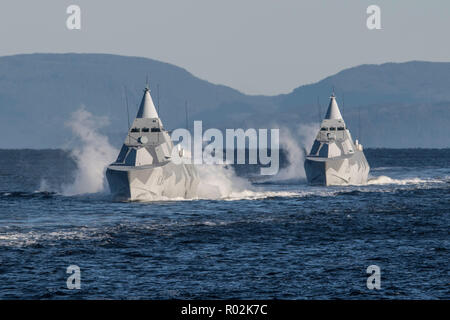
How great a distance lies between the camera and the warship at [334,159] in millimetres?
91812

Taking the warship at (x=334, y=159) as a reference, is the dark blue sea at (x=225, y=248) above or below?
below

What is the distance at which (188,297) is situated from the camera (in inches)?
1357

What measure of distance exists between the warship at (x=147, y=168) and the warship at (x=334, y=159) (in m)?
21.9

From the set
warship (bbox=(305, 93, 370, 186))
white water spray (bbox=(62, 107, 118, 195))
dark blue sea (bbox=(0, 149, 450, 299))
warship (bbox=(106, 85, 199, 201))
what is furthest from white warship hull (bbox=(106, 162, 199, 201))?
warship (bbox=(305, 93, 370, 186))

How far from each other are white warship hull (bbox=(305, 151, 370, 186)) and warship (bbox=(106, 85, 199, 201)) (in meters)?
21.6

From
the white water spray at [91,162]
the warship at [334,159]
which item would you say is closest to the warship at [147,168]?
the white water spray at [91,162]

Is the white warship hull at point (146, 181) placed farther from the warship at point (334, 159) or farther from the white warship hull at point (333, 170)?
the warship at point (334, 159)

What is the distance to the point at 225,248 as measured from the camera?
46750 millimetres

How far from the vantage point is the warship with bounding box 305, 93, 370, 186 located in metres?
91.8

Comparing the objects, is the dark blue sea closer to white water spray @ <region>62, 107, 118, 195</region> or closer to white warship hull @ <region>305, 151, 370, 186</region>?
white water spray @ <region>62, 107, 118, 195</region>
